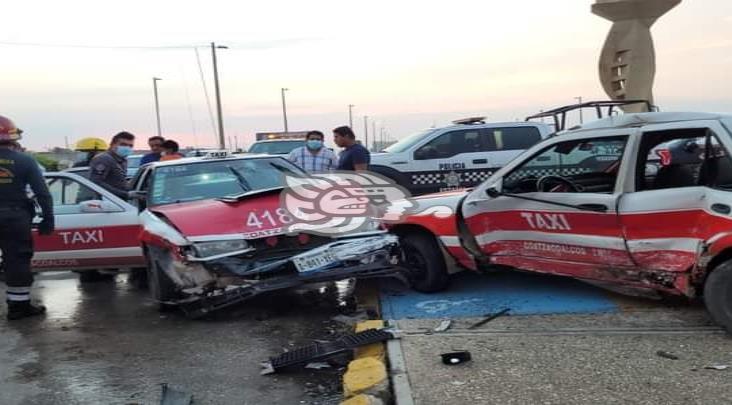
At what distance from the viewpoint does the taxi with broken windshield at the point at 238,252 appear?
5.34 m

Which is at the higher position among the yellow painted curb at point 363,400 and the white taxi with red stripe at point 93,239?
the white taxi with red stripe at point 93,239

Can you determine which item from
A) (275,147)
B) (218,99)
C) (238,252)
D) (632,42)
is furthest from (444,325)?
(218,99)

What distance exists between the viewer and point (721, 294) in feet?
14.2

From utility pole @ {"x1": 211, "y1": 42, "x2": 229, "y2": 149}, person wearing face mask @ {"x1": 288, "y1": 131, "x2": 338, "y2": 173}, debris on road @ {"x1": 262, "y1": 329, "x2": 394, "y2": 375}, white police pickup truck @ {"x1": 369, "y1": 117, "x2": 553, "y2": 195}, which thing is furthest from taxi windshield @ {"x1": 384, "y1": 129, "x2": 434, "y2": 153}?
utility pole @ {"x1": 211, "y1": 42, "x2": 229, "y2": 149}

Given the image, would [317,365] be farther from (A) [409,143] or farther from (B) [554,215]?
(A) [409,143]

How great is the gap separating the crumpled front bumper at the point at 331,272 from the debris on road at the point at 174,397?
1.34 meters

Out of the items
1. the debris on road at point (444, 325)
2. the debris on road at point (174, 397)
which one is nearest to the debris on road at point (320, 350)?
the debris on road at point (444, 325)

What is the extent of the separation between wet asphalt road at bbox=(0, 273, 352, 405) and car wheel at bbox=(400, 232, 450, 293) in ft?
2.52

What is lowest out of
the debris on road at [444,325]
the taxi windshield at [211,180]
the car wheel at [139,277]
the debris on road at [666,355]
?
the car wheel at [139,277]

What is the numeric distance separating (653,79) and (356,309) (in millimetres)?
13142

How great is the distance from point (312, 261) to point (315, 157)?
12.5ft

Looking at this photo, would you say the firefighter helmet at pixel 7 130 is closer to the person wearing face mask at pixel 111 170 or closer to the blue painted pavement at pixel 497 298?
the person wearing face mask at pixel 111 170

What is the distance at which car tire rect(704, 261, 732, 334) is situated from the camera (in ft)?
14.1

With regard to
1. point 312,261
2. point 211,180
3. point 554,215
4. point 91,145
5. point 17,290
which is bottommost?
point 17,290
